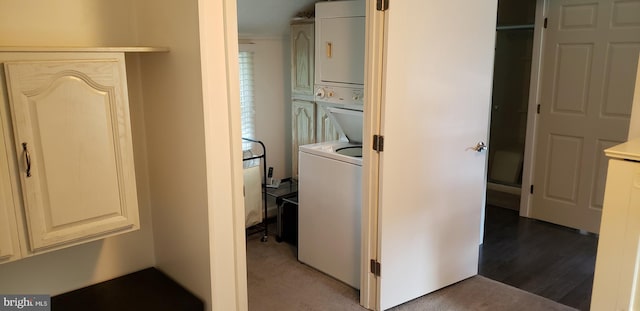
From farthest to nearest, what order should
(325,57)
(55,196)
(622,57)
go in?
(622,57) → (325,57) → (55,196)

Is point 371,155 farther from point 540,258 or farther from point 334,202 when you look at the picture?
point 540,258

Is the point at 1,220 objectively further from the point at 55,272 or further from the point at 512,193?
the point at 512,193

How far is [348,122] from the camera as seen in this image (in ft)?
10.9

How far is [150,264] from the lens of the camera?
2.33m

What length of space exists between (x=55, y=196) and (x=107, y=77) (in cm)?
46

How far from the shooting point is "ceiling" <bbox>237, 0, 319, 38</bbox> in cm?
356

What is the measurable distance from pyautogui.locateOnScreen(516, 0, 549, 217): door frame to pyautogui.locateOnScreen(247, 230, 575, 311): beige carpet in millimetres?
1418

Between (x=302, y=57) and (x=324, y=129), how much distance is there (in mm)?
603

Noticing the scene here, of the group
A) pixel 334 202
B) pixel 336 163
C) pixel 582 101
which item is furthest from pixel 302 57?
pixel 582 101

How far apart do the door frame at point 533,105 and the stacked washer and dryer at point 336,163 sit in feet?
5.71

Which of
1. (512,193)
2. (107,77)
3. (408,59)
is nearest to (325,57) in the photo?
(408,59)

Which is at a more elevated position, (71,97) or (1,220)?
(71,97)

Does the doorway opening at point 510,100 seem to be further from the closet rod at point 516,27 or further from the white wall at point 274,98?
the white wall at point 274,98

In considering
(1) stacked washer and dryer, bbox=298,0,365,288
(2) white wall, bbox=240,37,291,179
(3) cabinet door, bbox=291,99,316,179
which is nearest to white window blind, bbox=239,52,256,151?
(2) white wall, bbox=240,37,291,179
